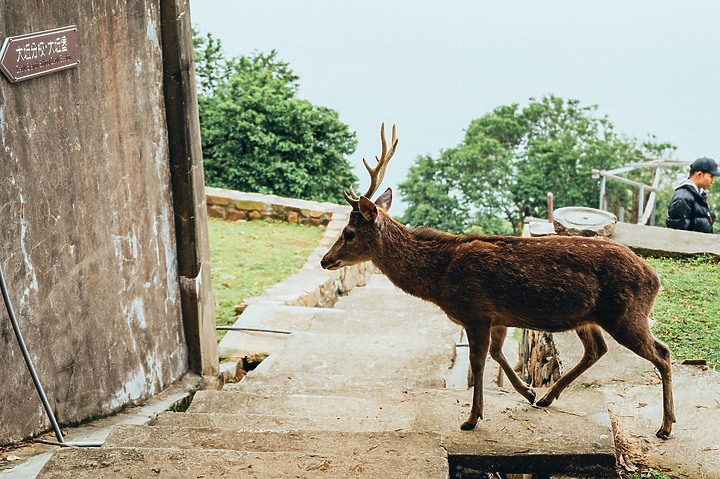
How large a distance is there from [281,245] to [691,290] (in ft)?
20.1

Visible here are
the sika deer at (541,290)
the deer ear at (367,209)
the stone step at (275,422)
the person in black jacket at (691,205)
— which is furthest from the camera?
the person in black jacket at (691,205)

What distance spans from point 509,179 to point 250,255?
42.2ft

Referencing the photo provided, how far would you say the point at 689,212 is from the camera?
29.9 feet

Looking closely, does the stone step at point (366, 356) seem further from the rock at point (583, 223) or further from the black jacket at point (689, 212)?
Answer: the black jacket at point (689, 212)

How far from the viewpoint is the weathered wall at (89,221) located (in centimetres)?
403

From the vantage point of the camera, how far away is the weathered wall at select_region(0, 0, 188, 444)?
403 cm

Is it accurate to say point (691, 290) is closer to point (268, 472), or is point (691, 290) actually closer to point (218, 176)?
point (268, 472)

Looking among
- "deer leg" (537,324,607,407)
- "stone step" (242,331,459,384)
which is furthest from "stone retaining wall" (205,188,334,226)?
"deer leg" (537,324,607,407)

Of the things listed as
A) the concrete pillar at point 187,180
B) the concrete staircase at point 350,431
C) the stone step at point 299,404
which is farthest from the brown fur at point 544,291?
the concrete pillar at point 187,180

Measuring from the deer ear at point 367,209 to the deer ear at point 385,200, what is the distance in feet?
1.39

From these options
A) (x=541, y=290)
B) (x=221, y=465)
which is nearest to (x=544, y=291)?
(x=541, y=290)

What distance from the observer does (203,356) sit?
19.5 ft

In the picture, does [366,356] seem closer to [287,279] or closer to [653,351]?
[653,351]

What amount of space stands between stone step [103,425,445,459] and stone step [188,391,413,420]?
950mm
